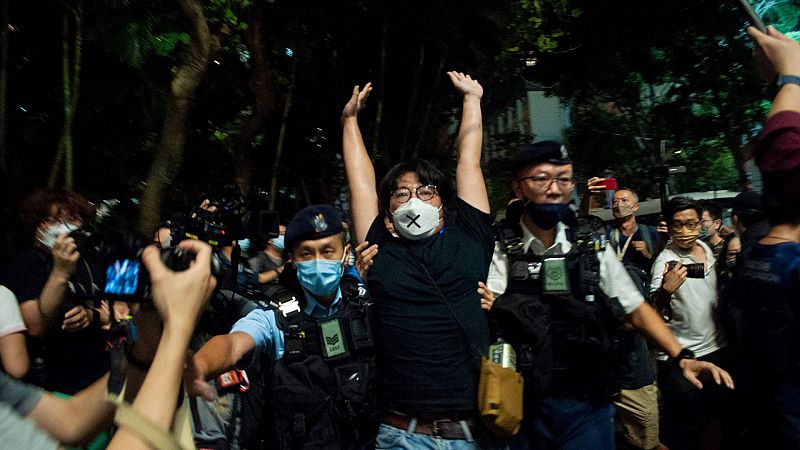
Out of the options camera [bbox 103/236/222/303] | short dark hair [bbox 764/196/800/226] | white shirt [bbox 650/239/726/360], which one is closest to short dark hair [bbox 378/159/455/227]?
short dark hair [bbox 764/196/800/226]

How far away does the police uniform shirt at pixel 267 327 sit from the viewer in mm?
2789

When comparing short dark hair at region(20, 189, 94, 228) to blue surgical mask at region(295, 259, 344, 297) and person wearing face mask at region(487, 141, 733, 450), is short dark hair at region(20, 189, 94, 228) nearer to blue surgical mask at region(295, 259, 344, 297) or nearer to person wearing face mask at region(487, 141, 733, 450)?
blue surgical mask at region(295, 259, 344, 297)

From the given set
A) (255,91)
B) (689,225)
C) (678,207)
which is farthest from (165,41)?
(689,225)

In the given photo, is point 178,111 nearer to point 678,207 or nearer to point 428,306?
point 428,306

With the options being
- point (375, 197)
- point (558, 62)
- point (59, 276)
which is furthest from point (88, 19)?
point (558, 62)

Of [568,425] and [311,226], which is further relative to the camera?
[311,226]

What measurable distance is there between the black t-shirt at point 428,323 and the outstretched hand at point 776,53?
4.35ft

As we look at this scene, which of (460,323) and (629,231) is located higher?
(629,231)

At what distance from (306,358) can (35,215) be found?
1.91 metres

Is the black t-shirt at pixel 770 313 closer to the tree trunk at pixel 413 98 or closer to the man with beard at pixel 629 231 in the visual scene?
the man with beard at pixel 629 231

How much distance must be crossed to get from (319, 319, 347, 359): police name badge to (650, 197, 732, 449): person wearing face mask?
2.25 metres

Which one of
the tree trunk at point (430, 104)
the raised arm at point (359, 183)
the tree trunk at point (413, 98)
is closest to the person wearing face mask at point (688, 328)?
the raised arm at point (359, 183)

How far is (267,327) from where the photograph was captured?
9.61ft

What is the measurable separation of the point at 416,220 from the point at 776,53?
58.0 inches
